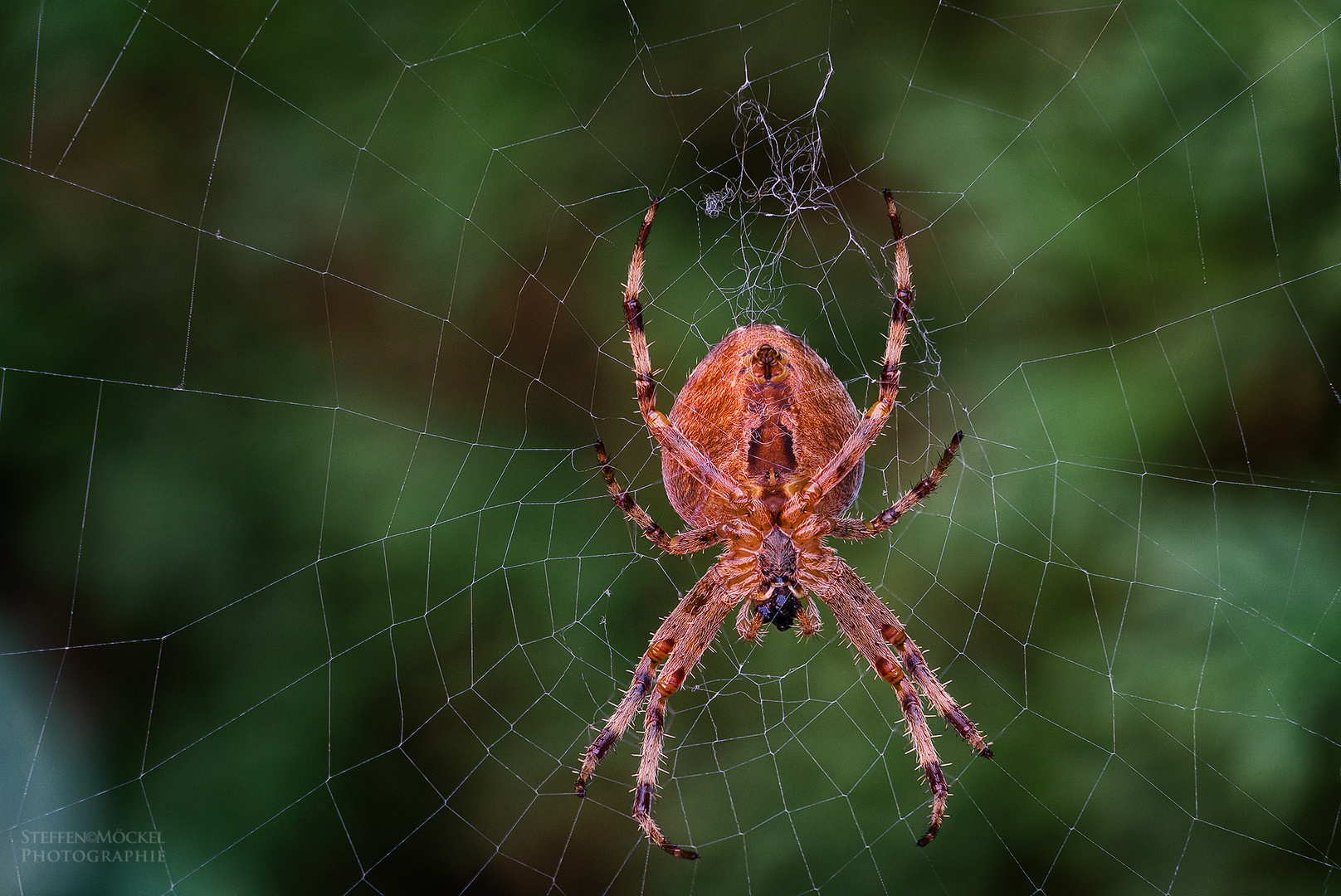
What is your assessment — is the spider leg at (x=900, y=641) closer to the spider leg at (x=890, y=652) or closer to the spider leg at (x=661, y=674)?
the spider leg at (x=890, y=652)

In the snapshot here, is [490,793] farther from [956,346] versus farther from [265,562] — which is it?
[956,346]

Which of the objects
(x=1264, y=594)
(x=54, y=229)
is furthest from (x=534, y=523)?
(x=1264, y=594)

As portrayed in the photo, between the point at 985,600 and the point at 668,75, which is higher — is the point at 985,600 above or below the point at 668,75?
below

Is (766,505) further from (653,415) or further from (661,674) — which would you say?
(661,674)

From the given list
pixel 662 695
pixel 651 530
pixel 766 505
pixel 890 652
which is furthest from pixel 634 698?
pixel 890 652

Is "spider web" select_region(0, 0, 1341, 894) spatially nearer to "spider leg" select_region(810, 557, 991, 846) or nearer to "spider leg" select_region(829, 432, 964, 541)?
"spider leg" select_region(810, 557, 991, 846)

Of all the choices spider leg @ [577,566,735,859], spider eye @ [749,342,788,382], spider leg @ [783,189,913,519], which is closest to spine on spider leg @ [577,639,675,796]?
spider leg @ [577,566,735,859]

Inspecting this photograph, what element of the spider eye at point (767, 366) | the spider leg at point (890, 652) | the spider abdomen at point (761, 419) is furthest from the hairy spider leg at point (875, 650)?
the spider eye at point (767, 366)
